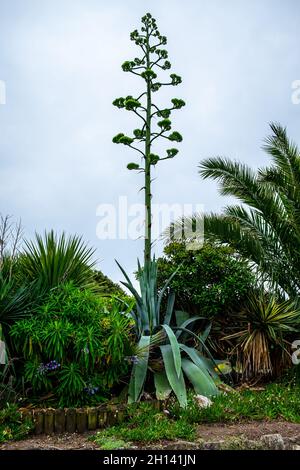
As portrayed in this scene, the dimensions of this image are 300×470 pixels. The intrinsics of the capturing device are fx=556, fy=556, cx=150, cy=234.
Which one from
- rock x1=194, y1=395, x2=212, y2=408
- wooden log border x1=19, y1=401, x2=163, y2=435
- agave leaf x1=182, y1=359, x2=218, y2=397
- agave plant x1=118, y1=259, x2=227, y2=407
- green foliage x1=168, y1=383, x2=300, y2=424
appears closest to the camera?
wooden log border x1=19, y1=401, x2=163, y2=435

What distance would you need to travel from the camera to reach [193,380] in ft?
25.6

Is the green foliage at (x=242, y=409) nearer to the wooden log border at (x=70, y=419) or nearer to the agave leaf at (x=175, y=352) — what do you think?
the agave leaf at (x=175, y=352)

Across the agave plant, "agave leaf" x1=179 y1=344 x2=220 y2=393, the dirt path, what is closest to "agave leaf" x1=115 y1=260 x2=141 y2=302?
the agave plant

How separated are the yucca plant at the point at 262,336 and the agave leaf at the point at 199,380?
1.68 metres

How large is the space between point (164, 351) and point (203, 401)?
1.02 meters

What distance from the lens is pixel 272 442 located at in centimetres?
601

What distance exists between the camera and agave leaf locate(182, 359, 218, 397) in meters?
7.68

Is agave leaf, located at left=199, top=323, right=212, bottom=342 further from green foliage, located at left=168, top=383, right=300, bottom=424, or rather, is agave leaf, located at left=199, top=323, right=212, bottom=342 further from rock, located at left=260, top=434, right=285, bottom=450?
rock, located at left=260, top=434, right=285, bottom=450

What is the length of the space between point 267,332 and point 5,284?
15.0 ft

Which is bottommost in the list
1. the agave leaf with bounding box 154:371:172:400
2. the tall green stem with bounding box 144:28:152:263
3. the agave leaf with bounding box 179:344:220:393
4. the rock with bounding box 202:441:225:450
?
the rock with bounding box 202:441:225:450

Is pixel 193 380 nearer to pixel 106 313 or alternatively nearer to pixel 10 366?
pixel 106 313

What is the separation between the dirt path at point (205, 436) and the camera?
6.02 metres

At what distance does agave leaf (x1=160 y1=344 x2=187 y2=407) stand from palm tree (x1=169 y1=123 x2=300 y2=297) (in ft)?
13.4

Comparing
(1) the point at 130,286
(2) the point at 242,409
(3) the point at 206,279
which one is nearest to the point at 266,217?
(3) the point at 206,279
